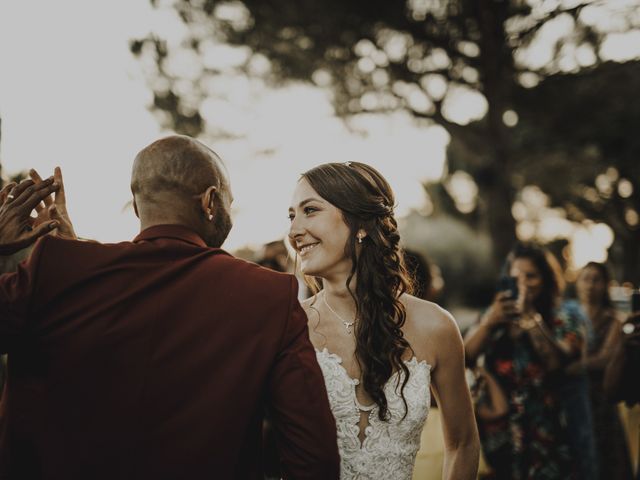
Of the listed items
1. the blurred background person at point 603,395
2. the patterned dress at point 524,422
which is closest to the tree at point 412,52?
the blurred background person at point 603,395

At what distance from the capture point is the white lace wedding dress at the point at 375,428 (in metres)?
2.54

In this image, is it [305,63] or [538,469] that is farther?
[305,63]

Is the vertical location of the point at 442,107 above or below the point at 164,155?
above

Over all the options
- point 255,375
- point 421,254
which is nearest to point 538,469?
point 421,254

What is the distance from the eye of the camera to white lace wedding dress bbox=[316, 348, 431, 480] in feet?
8.35

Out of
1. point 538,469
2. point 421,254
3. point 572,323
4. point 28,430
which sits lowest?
point 538,469

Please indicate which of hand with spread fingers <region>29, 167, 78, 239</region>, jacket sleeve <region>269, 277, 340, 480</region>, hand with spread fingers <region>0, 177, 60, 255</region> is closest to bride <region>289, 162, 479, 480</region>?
jacket sleeve <region>269, 277, 340, 480</region>

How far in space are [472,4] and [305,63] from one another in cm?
305

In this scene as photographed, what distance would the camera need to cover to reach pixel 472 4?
10367 mm

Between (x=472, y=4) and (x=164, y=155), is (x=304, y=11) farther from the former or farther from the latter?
(x=164, y=155)

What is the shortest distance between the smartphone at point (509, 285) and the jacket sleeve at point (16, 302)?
3280 millimetres

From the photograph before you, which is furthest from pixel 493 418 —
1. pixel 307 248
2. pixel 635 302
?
pixel 307 248

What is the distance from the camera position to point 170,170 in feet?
6.24

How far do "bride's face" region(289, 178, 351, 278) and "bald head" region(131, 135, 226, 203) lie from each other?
787mm
